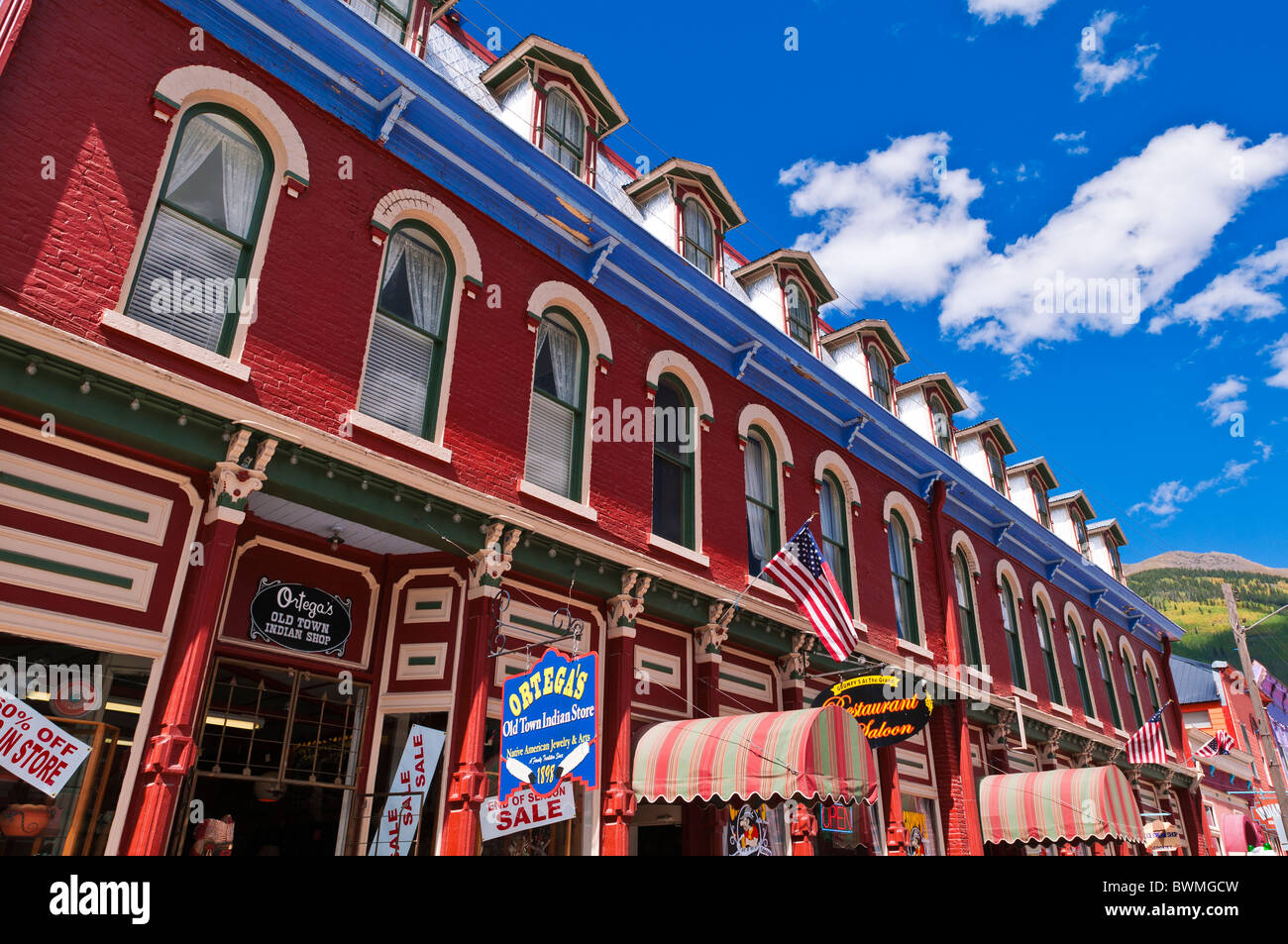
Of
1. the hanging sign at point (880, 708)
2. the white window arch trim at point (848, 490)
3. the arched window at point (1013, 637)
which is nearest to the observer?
the hanging sign at point (880, 708)

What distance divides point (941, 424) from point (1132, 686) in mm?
12694

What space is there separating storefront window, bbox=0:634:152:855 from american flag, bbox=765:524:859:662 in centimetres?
784

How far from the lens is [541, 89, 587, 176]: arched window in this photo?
1330 cm

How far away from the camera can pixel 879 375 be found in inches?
813

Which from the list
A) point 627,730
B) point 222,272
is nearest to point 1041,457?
point 627,730

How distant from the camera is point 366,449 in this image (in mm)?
8984

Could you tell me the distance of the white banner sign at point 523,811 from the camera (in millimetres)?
8984

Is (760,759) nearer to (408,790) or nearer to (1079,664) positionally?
(408,790)

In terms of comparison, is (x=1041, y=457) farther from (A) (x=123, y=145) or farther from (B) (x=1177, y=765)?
(A) (x=123, y=145)

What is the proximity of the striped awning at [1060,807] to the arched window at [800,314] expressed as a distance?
949 cm

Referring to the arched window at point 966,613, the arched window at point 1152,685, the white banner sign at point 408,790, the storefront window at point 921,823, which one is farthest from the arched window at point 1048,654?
the white banner sign at point 408,790

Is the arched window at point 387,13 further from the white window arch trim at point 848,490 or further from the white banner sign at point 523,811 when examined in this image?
the white window arch trim at point 848,490

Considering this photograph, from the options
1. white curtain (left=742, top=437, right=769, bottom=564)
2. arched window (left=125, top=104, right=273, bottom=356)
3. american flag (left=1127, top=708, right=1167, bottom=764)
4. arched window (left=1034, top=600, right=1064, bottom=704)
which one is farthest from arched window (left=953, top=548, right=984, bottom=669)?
arched window (left=125, top=104, right=273, bottom=356)

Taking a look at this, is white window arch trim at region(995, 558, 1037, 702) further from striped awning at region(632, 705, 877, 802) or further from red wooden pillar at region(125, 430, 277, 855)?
red wooden pillar at region(125, 430, 277, 855)
